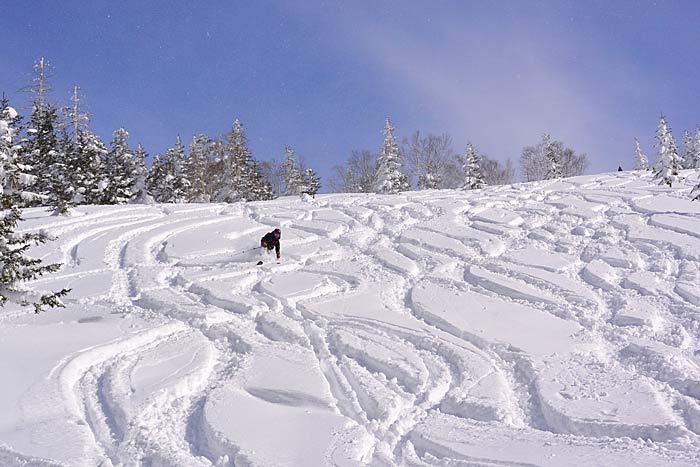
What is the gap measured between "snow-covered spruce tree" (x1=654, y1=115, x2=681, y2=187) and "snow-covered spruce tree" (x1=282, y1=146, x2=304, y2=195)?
30.3m

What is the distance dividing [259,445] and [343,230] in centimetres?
1298

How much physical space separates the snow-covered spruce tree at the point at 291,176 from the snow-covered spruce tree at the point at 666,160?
30.3m

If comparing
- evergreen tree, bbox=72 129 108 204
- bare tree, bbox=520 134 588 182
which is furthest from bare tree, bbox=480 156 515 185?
Result: evergreen tree, bbox=72 129 108 204

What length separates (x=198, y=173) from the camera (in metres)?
45.3

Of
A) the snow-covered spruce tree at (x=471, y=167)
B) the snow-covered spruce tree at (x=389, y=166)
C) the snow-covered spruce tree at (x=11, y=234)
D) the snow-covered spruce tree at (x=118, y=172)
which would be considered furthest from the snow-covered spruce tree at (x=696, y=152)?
the snow-covered spruce tree at (x=11, y=234)

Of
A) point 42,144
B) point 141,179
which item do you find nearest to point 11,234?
point 42,144

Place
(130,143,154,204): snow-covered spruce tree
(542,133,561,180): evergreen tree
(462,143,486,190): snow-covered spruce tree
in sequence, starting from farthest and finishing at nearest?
(542,133,561,180): evergreen tree → (462,143,486,190): snow-covered spruce tree → (130,143,154,204): snow-covered spruce tree

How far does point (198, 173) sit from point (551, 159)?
110 feet

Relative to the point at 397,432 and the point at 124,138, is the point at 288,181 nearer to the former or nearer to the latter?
the point at 124,138

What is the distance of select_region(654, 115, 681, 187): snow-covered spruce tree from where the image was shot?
2662 centimetres

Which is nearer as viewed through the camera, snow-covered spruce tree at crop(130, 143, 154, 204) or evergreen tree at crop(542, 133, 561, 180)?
snow-covered spruce tree at crop(130, 143, 154, 204)

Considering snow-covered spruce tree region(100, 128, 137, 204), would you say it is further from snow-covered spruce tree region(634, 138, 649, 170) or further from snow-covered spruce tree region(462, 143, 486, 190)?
snow-covered spruce tree region(634, 138, 649, 170)

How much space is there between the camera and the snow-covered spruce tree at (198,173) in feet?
146

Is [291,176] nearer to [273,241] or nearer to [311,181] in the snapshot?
[311,181]
